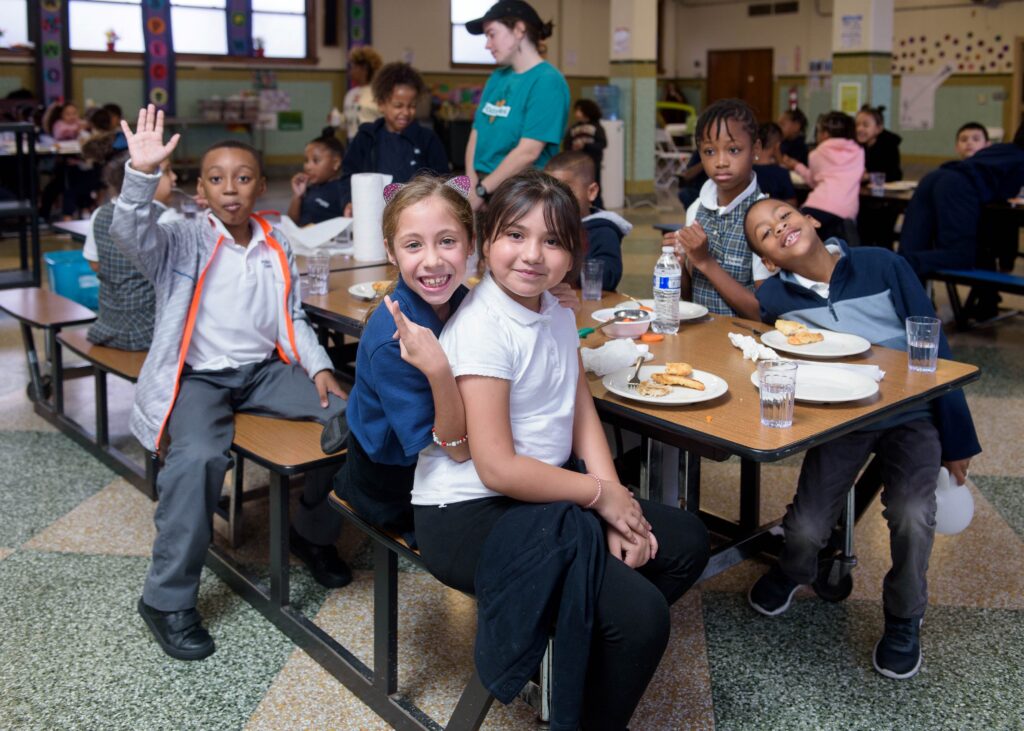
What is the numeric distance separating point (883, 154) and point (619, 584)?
6464 millimetres

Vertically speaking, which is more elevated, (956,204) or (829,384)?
(956,204)

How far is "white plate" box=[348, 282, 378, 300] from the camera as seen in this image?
9.15 feet

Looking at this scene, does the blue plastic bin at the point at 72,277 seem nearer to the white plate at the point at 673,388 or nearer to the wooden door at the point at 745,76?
the white plate at the point at 673,388

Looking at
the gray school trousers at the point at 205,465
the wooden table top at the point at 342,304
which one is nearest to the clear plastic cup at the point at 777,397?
the wooden table top at the point at 342,304

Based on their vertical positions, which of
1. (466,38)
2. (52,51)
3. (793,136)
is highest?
(466,38)

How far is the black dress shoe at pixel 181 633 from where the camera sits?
221 cm

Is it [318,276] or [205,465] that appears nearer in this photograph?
[205,465]

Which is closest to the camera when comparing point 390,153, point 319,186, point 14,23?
point 390,153

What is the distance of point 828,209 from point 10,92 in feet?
29.7

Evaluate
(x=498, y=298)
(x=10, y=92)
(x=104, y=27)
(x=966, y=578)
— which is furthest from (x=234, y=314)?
(x=104, y=27)

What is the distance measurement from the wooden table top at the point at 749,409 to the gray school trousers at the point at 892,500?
181 mm

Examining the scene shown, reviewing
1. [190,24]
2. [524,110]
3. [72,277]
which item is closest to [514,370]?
[524,110]

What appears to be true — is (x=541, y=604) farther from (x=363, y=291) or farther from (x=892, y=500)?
(x=363, y=291)

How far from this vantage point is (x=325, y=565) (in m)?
2.57
